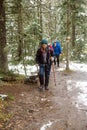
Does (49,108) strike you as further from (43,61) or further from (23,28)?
(23,28)

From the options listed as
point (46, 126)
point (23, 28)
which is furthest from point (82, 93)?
point (23, 28)

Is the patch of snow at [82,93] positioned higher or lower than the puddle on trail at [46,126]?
lower

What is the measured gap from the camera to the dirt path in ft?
21.9

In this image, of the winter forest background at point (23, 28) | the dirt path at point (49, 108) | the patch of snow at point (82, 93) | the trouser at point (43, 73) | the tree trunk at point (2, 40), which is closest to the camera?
the dirt path at point (49, 108)

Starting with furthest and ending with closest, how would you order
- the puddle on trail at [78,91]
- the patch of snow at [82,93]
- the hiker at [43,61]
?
the hiker at [43,61], the patch of snow at [82,93], the puddle on trail at [78,91]

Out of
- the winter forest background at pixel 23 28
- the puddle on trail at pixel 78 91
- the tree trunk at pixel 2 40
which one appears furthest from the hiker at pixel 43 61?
the tree trunk at pixel 2 40

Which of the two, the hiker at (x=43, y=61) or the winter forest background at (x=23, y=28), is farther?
the winter forest background at (x=23, y=28)

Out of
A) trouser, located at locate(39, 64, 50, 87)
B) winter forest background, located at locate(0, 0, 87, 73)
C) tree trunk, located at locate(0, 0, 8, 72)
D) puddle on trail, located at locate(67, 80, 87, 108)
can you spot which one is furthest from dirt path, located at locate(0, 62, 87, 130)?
winter forest background, located at locate(0, 0, 87, 73)

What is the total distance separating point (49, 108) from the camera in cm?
820

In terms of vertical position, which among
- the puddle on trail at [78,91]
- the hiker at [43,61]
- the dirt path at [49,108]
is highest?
the hiker at [43,61]

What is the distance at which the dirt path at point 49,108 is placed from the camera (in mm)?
6690

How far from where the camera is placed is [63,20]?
25156 millimetres

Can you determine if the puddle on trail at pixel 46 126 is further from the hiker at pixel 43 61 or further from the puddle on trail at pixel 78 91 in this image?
the hiker at pixel 43 61

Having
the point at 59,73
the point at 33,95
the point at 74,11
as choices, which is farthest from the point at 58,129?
the point at 74,11
